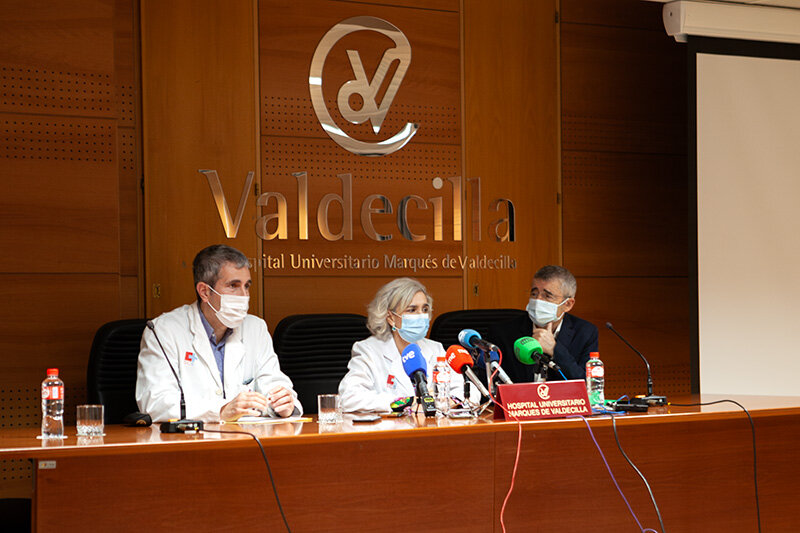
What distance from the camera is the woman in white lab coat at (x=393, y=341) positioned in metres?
3.63

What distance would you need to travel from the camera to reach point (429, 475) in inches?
112

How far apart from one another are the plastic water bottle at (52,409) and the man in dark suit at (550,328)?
1988 mm

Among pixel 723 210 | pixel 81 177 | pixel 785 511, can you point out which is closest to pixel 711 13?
pixel 723 210

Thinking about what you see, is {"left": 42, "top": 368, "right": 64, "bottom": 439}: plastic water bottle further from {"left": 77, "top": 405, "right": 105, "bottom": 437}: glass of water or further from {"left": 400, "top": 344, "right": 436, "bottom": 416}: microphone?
{"left": 400, "top": 344, "right": 436, "bottom": 416}: microphone

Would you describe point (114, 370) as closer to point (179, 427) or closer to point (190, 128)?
point (179, 427)

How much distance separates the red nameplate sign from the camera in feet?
9.78

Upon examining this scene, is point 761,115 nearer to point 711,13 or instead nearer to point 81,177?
point 711,13

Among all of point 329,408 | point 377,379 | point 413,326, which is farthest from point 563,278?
point 329,408

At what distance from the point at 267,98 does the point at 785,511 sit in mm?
3205

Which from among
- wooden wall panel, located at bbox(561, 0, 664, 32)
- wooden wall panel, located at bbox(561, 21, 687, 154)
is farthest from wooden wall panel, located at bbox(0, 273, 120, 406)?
wooden wall panel, located at bbox(561, 0, 664, 32)

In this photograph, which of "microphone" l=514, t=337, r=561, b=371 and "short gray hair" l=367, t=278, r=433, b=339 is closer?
"microphone" l=514, t=337, r=561, b=371

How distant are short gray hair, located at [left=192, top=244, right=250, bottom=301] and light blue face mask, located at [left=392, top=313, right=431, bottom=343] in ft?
2.28

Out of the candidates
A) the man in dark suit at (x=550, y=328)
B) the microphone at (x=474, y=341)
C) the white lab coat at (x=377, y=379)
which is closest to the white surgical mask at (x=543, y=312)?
the man in dark suit at (x=550, y=328)

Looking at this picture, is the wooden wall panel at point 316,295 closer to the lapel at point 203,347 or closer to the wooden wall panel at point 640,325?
the wooden wall panel at point 640,325
